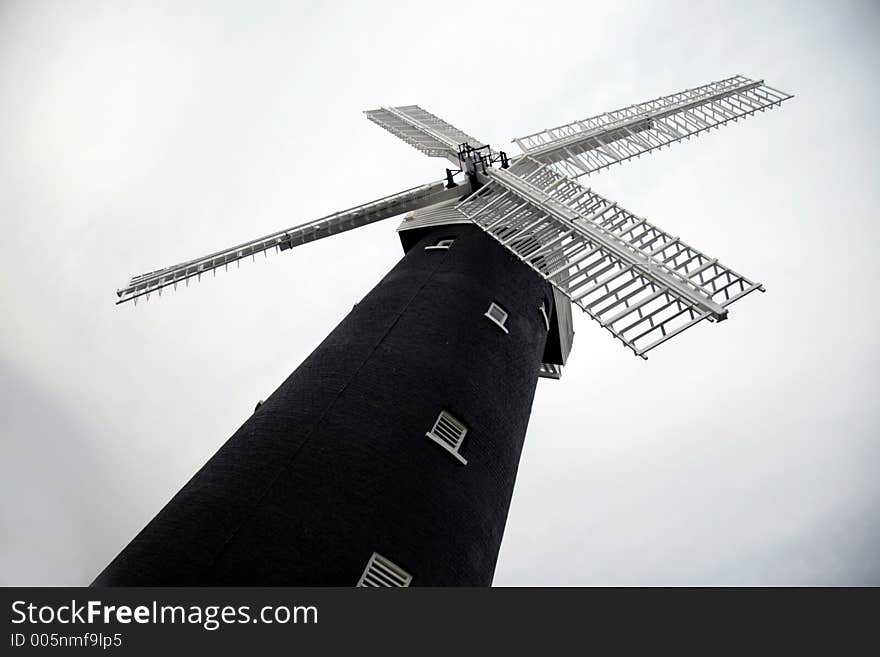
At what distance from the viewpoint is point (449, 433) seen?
1152cm

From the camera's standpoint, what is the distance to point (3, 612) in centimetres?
788

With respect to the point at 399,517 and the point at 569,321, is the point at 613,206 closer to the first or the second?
the point at 569,321

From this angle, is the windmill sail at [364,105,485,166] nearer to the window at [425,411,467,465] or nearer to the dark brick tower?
the dark brick tower

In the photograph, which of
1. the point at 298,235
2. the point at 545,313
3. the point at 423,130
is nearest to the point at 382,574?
the point at 545,313

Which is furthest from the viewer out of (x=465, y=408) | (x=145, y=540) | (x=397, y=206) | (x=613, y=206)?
(x=397, y=206)

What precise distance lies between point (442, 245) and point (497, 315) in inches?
107

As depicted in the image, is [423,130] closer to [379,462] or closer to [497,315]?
[497,315]

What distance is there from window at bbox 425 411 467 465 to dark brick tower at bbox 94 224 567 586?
0.03 m

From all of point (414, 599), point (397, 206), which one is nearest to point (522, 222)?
point (397, 206)

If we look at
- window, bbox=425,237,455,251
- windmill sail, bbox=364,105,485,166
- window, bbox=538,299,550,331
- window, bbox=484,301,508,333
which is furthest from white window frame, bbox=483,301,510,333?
windmill sail, bbox=364,105,485,166

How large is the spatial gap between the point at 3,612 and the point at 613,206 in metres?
12.6

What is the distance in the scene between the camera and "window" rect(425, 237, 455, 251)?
52.0 ft

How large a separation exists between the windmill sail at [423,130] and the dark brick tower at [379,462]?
677 cm

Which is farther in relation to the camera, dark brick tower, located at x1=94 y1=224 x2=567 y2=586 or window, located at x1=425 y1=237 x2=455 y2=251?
window, located at x1=425 y1=237 x2=455 y2=251
